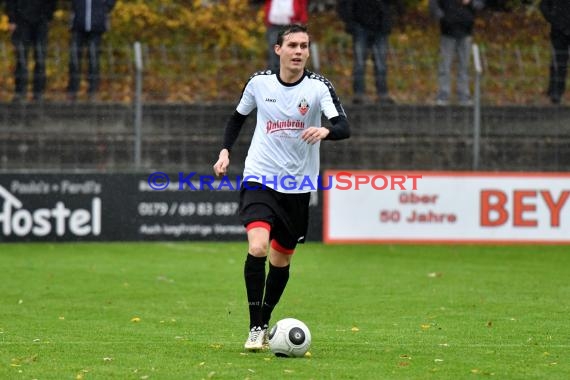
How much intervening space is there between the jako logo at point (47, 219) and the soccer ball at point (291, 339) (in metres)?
9.76

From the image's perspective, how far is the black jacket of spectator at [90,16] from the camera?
18172mm

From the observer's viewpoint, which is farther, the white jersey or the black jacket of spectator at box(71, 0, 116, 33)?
the black jacket of spectator at box(71, 0, 116, 33)

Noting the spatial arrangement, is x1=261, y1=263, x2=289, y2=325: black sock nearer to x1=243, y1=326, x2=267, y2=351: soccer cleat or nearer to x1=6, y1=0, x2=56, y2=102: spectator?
x1=243, y1=326, x2=267, y2=351: soccer cleat

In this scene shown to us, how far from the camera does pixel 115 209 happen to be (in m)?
17.9

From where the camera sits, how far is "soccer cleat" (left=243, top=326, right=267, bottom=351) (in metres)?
8.70

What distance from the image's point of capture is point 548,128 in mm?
18609

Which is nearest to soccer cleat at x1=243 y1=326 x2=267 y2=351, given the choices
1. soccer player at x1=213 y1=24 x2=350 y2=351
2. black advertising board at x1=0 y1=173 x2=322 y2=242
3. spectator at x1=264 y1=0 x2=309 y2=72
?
soccer player at x1=213 y1=24 x2=350 y2=351

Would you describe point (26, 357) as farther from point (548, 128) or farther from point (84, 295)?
point (548, 128)

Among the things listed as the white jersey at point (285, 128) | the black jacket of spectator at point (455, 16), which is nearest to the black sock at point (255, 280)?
the white jersey at point (285, 128)

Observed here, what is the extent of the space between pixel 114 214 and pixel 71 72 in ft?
6.71

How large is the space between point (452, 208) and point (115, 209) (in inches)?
181

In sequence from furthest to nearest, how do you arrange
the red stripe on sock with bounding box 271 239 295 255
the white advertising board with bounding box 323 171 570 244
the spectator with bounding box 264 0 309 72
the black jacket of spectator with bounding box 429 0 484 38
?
the black jacket of spectator with bounding box 429 0 484 38, the spectator with bounding box 264 0 309 72, the white advertising board with bounding box 323 171 570 244, the red stripe on sock with bounding box 271 239 295 255

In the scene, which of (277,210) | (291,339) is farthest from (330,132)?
(291,339)

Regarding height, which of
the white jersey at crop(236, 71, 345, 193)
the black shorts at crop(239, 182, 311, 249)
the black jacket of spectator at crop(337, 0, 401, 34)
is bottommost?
the black shorts at crop(239, 182, 311, 249)
